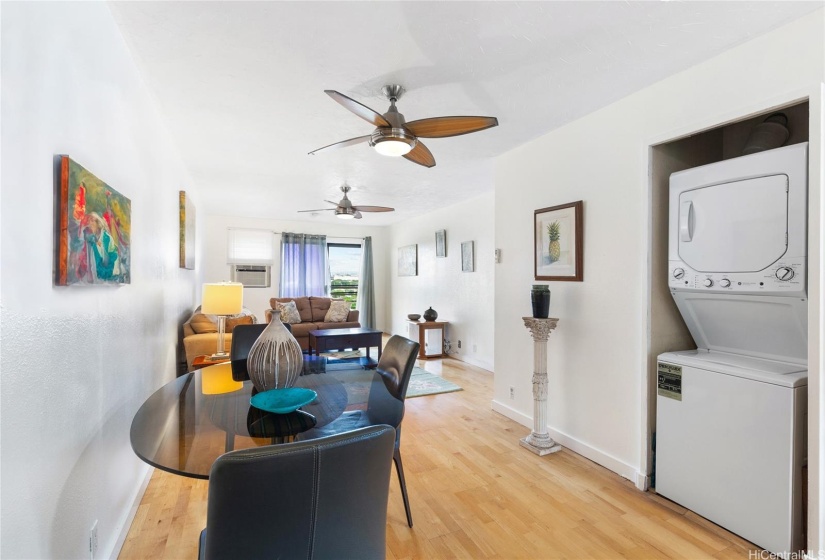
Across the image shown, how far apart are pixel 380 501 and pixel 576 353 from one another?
220 cm

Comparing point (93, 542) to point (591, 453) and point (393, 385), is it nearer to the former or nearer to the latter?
point (393, 385)

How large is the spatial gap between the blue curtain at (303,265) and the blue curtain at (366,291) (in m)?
0.77

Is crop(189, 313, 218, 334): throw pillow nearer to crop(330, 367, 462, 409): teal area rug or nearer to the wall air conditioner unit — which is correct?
crop(330, 367, 462, 409): teal area rug

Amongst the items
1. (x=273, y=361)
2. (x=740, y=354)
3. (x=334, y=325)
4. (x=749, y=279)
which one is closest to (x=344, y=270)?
(x=334, y=325)

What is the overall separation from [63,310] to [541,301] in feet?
8.35

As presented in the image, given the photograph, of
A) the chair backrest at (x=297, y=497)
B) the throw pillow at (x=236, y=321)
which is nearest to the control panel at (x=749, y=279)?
the chair backrest at (x=297, y=497)

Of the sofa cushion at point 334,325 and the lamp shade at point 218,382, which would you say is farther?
the sofa cushion at point 334,325

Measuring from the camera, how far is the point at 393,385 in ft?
6.77

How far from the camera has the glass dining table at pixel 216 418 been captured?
1190 mm

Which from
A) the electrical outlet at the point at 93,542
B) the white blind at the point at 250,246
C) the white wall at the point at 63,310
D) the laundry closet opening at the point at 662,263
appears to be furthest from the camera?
the white blind at the point at 250,246

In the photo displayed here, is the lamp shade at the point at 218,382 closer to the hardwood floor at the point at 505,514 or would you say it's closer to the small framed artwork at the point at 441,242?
the hardwood floor at the point at 505,514

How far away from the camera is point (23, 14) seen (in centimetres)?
103

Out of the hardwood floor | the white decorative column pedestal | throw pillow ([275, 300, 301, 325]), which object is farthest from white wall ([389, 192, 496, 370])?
the hardwood floor

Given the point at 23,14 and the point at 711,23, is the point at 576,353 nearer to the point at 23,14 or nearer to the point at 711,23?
the point at 711,23
